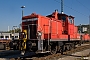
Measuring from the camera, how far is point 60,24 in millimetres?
17406

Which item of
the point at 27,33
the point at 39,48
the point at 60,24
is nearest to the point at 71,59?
the point at 39,48

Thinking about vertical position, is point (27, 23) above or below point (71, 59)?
above

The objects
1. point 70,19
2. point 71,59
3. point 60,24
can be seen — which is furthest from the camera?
point 70,19

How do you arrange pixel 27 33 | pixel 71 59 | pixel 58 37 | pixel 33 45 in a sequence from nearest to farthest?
pixel 71 59 → pixel 33 45 → pixel 27 33 → pixel 58 37

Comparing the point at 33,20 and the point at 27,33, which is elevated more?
the point at 33,20

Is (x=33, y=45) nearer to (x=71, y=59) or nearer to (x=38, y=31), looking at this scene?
(x=38, y=31)

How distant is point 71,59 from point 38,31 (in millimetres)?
3423

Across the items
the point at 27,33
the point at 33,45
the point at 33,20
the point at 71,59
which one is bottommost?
the point at 71,59

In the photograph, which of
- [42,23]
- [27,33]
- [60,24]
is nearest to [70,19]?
[60,24]

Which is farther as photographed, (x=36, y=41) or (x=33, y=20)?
(x=33, y=20)

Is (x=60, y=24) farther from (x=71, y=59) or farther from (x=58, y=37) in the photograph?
(x=71, y=59)

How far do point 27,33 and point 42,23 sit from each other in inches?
65.0

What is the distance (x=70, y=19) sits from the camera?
19.4 meters

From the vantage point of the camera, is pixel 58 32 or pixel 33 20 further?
pixel 58 32
